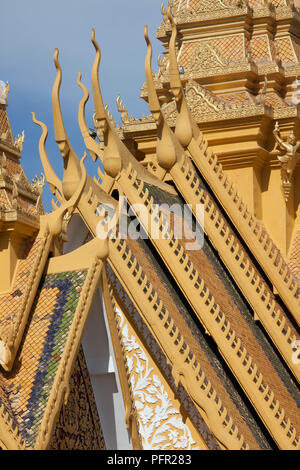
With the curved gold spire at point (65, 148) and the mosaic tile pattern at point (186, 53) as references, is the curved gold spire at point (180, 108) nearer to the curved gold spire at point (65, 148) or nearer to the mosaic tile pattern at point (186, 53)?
the curved gold spire at point (65, 148)

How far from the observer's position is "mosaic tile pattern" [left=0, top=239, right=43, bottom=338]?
12.5 metres

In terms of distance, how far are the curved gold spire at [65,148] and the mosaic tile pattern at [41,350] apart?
218 centimetres

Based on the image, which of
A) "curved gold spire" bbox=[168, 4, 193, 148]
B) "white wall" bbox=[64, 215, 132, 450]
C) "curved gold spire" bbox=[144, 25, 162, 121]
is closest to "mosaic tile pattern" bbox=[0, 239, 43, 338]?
"white wall" bbox=[64, 215, 132, 450]

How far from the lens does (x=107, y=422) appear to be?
12.5 meters

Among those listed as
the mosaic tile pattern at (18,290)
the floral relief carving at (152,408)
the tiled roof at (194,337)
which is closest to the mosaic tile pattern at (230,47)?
the tiled roof at (194,337)

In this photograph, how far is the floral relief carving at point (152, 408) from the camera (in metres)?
13.8

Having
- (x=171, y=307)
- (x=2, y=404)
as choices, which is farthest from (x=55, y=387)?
(x=171, y=307)

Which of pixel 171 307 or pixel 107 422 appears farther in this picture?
pixel 171 307

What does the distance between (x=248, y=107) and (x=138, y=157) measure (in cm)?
157

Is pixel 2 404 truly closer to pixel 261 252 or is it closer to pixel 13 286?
pixel 13 286

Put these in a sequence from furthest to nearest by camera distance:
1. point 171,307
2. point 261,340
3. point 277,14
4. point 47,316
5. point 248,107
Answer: point 277,14
point 248,107
point 261,340
point 171,307
point 47,316

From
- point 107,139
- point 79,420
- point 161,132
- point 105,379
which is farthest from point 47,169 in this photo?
point 79,420

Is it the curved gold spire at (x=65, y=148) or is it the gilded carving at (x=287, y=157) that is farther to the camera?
the gilded carving at (x=287, y=157)

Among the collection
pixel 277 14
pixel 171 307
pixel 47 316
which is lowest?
pixel 47 316
